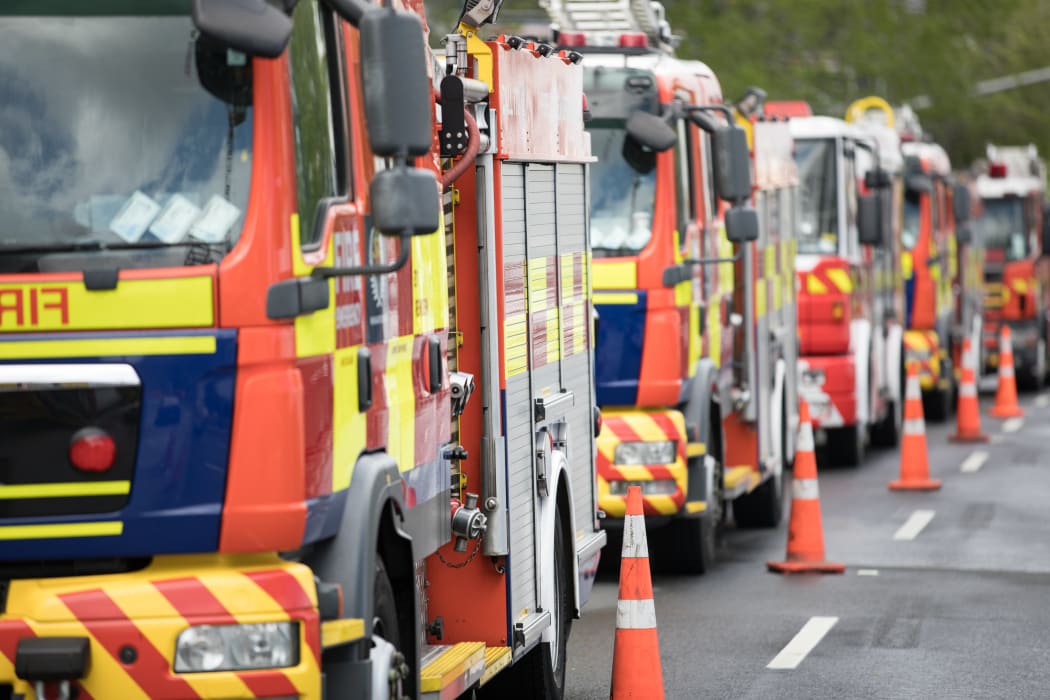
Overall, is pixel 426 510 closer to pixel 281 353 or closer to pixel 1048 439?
pixel 281 353

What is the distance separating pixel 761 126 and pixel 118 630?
426 inches

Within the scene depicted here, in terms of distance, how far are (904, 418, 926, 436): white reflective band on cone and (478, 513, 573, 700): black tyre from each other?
29.4 ft

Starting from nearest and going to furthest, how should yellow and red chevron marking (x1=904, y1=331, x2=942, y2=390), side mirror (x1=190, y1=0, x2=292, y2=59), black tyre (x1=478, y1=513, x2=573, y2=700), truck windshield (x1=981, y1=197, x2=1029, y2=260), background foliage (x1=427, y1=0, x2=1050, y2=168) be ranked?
side mirror (x1=190, y1=0, x2=292, y2=59) → black tyre (x1=478, y1=513, x2=573, y2=700) → yellow and red chevron marking (x1=904, y1=331, x2=942, y2=390) → truck windshield (x1=981, y1=197, x2=1029, y2=260) → background foliage (x1=427, y1=0, x2=1050, y2=168)

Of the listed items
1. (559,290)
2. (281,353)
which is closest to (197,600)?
(281,353)

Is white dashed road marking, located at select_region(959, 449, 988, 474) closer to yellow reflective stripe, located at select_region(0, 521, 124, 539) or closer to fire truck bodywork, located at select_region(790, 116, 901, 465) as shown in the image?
fire truck bodywork, located at select_region(790, 116, 901, 465)

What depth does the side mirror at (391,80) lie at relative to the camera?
5621 millimetres

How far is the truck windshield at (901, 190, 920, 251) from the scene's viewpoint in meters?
24.6

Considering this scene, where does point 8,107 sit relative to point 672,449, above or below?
above

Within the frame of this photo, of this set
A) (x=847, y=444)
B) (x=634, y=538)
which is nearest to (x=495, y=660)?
(x=634, y=538)

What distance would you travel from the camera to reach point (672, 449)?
12328 mm

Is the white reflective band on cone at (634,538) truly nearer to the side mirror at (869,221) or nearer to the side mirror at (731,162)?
the side mirror at (731,162)

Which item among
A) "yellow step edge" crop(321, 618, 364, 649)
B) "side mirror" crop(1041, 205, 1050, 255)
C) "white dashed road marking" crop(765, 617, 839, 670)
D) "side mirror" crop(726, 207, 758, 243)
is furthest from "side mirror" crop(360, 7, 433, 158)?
"side mirror" crop(1041, 205, 1050, 255)

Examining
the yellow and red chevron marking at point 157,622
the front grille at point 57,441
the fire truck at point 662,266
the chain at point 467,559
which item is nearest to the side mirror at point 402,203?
the front grille at point 57,441

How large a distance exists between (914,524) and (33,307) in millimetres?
10965
